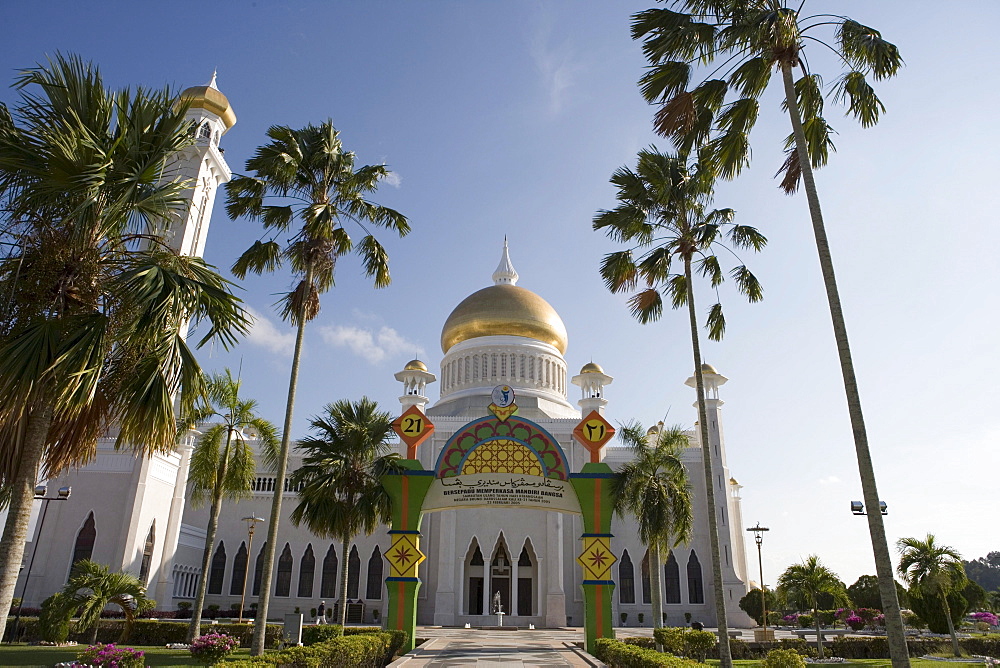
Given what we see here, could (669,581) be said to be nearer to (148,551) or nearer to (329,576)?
(329,576)

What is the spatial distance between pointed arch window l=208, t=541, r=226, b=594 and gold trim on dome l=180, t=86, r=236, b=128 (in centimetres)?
2254

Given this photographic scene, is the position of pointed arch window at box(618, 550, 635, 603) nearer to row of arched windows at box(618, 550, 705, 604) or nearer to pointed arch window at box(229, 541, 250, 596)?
row of arched windows at box(618, 550, 705, 604)

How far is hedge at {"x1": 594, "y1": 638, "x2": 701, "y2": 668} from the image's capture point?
9.75m

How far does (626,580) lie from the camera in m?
35.6

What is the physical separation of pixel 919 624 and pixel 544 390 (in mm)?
21429

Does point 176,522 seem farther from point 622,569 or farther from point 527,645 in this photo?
point 622,569

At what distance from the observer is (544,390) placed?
40.8 m

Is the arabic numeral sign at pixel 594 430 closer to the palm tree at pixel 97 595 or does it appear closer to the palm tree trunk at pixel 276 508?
the palm tree trunk at pixel 276 508

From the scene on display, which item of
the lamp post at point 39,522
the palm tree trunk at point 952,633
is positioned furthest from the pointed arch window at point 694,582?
the lamp post at point 39,522

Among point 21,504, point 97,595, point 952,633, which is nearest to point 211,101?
point 97,595

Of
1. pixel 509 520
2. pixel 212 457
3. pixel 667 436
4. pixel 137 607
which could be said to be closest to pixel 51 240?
pixel 212 457

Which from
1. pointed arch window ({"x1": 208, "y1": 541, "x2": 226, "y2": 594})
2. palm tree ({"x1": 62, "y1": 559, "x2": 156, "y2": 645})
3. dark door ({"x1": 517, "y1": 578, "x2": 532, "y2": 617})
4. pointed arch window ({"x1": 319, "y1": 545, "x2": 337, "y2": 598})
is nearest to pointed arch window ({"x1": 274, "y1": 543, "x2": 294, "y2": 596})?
pointed arch window ({"x1": 319, "y1": 545, "x2": 337, "y2": 598})

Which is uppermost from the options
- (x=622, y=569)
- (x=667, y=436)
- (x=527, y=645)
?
(x=667, y=436)

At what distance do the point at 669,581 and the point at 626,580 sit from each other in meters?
2.26
